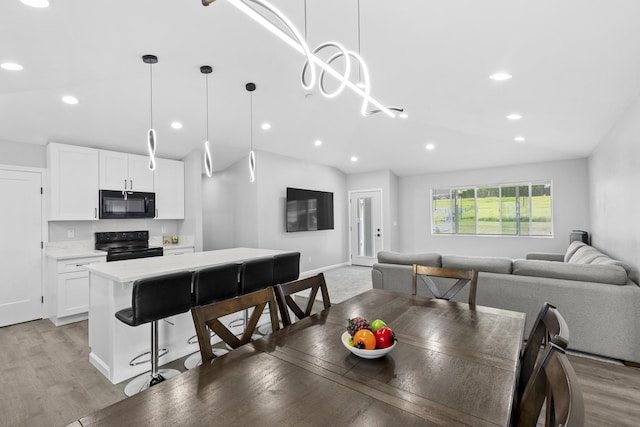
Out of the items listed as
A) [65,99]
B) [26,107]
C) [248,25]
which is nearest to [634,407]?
[248,25]

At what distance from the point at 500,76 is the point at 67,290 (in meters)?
5.47

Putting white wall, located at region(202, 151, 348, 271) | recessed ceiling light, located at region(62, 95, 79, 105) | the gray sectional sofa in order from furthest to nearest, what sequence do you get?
1. white wall, located at region(202, 151, 348, 271)
2. recessed ceiling light, located at region(62, 95, 79, 105)
3. the gray sectional sofa

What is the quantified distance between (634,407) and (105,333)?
4.06 metres

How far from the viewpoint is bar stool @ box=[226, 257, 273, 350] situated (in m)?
2.89

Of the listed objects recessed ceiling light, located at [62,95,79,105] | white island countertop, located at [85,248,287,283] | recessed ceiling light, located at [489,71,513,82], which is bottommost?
white island countertop, located at [85,248,287,283]

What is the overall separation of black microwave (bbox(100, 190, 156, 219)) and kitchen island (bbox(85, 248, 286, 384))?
6.58ft

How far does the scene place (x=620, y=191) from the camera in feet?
11.4

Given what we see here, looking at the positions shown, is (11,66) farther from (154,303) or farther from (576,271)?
(576,271)

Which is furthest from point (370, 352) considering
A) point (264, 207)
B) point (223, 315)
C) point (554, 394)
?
point (264, 207)

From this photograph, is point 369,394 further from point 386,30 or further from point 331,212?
point 331,212

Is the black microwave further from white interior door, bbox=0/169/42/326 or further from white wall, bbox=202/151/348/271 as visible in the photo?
white wall, bbox=202/151/348/271

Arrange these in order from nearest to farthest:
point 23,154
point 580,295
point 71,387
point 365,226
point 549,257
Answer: point 71,387 < point 580,295 < point 23,154 < point 549,257 < point 365,226

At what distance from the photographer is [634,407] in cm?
212

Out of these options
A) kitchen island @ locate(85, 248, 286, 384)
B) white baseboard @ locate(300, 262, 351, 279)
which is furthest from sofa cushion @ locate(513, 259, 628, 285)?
white baseboard @ locate(300, 262, 351, 279)
